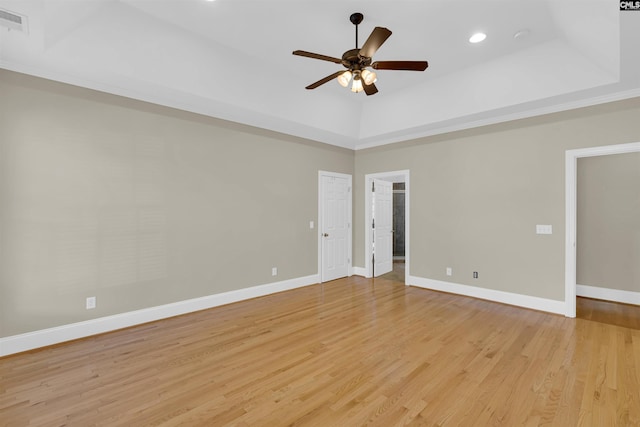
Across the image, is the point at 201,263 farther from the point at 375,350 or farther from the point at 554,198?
the point at 554,198

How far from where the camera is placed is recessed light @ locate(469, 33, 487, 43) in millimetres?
3301

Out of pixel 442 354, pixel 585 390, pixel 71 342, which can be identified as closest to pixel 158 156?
pixel 71 342

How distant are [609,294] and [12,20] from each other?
26.4 feet

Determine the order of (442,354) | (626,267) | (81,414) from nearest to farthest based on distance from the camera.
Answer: (81,414) → (442,354) → (626,267)

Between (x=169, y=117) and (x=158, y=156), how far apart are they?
1.86 ft

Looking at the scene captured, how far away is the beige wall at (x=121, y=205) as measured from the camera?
2.96 meters

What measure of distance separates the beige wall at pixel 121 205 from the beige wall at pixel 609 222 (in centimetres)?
517

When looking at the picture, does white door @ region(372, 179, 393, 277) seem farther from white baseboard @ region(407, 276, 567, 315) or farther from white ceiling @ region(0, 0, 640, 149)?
white ceiling @ region(0, 0, 640, 149)

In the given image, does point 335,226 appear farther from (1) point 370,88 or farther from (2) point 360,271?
(1) point 370,88

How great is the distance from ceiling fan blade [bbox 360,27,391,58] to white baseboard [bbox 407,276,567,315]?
4.07 meters

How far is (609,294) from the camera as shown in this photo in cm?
462

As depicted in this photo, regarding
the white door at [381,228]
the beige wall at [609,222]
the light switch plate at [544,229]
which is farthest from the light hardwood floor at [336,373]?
the white door at [381,228]

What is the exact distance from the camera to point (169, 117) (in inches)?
154

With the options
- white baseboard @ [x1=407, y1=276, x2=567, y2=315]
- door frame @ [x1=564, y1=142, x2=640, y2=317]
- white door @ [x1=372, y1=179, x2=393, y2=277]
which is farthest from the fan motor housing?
white baseboard @ [x1=407, y1=276, x2=567, y2=315]
